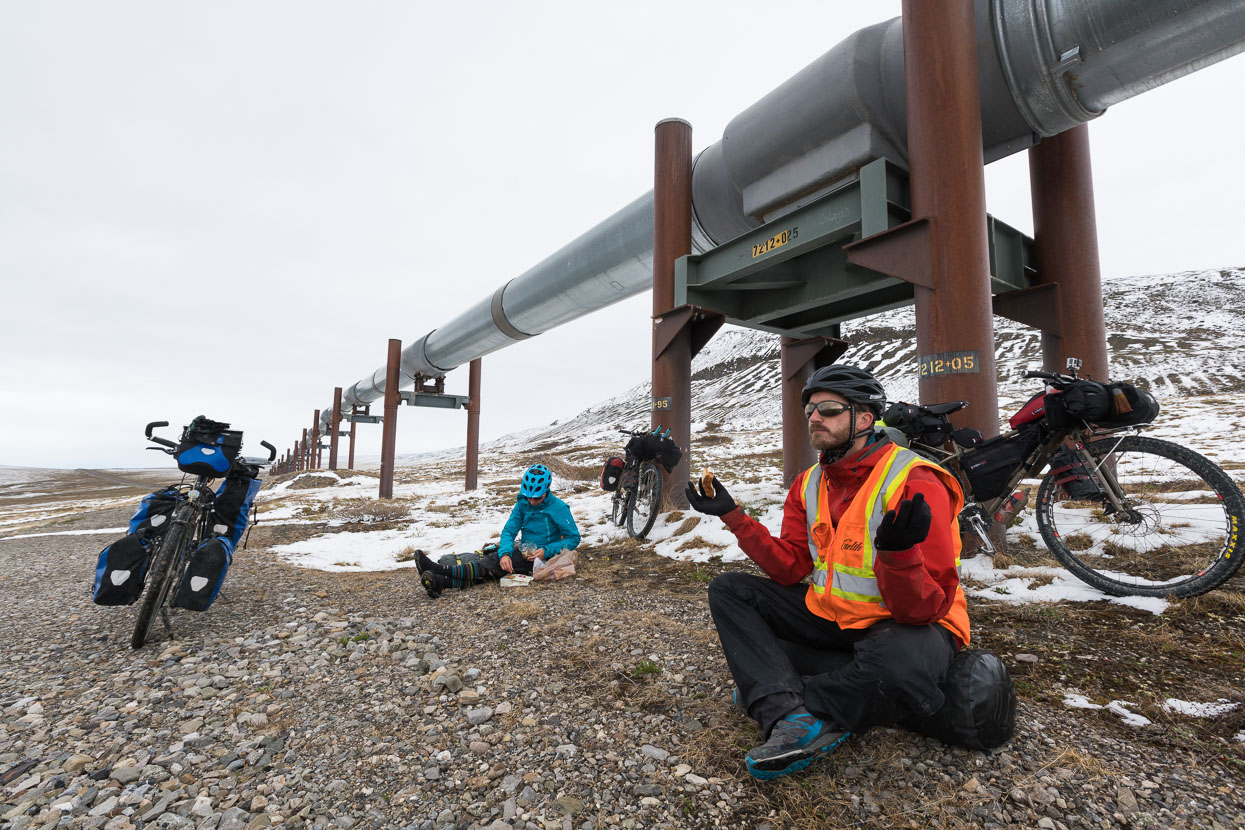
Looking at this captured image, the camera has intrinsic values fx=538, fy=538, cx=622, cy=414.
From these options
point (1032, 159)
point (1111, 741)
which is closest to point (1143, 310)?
point (1032, 159)

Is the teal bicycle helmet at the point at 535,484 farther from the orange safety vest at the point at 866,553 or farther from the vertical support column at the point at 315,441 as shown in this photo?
the vertical support column at the point at 315,441

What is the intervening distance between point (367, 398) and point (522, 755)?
27.1 metres

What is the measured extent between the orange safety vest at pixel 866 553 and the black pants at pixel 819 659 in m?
0.06

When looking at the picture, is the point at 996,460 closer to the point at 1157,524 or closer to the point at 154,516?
the point at 1157,524

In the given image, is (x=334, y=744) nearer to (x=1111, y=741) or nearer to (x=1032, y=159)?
(x=1111, y=741)

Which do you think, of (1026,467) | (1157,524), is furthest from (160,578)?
(1157,524)

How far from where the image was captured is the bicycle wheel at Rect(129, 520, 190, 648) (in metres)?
3.72

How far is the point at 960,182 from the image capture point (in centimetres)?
471

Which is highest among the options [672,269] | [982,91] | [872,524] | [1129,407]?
[982,91]

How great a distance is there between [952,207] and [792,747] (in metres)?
4.64

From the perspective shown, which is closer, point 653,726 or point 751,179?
point 653,726

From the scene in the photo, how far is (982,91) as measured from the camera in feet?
17.1

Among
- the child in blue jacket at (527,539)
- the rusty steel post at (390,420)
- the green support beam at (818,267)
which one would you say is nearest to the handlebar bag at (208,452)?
the child in blue jacket at (527,539)

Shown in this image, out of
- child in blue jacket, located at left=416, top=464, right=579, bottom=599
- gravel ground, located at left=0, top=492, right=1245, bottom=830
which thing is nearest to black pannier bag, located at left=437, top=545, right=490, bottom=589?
child in blue jacket, located at left=416, top=464, right=579, bottom=599
